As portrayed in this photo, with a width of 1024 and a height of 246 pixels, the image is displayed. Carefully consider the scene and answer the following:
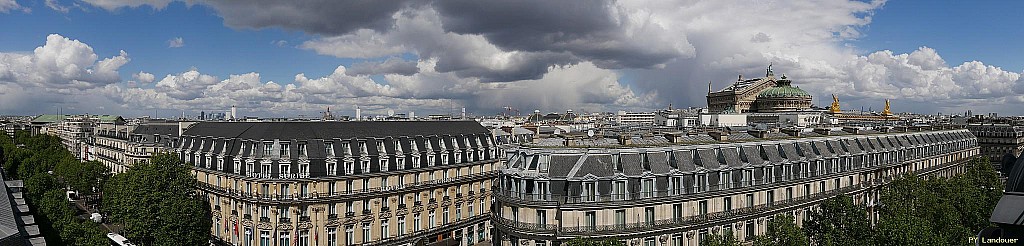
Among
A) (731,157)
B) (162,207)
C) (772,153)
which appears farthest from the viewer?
(162,207)

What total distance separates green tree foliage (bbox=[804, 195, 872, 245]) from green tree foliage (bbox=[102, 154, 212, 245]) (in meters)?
58.9

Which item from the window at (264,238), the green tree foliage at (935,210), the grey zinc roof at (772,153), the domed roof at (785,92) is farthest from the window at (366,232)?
the domed roof at (785,92)

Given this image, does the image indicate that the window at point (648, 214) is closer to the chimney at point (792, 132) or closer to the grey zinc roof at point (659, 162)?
the grey zinc roof at point (659, 162)

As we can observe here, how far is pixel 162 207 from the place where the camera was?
63.2 m

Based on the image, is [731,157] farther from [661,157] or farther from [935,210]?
[935,210]

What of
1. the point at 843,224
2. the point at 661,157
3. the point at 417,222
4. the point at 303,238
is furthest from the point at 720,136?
the point at 303,238

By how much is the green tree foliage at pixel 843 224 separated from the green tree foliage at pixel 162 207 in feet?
193

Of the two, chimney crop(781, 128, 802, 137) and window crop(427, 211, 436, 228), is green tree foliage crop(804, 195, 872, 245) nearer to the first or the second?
chimney crop(781, 128, 802, 137)

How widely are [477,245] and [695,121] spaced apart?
49.1 m

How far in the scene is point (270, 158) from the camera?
6247cm

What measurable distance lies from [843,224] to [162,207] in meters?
62.1

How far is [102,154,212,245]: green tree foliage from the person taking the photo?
63.1 m

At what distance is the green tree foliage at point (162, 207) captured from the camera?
63.1 m

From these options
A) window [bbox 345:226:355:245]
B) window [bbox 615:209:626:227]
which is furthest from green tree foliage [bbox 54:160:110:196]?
window [bbox 615:209:626:227]
